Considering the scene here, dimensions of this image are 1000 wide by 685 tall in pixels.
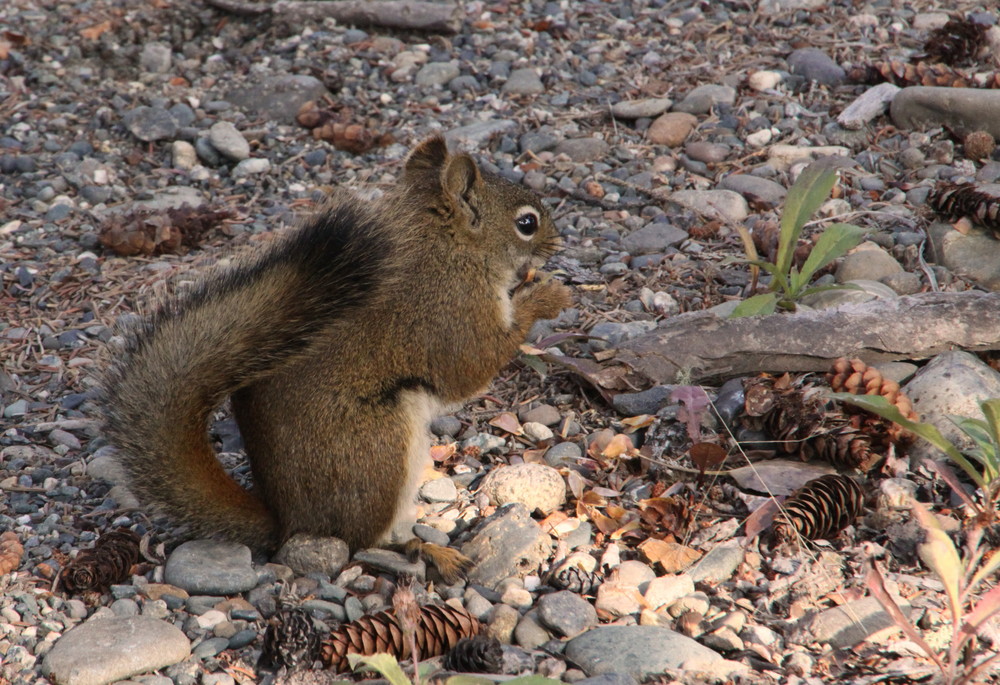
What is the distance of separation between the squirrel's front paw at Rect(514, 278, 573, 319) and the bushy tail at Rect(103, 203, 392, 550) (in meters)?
0.71

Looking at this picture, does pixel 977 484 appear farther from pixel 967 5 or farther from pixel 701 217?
pixel 967 5

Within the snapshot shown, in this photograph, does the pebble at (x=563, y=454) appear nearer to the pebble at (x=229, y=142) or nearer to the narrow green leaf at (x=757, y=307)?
the narrow green leaf at (x=757, y=307)

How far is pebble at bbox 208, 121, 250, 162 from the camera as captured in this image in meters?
4.64

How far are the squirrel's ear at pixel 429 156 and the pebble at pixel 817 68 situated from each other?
7.93ft

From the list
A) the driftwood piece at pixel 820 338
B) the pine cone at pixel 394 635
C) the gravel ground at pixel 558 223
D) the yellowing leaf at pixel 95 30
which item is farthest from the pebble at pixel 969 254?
the yellowing leaf at pixel 95 30

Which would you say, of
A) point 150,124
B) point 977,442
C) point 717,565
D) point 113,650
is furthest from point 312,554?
point 150,124

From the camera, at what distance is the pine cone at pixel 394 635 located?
2232mm

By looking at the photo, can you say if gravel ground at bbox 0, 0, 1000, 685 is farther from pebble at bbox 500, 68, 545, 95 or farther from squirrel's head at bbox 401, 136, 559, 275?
squirrel's head at bbox 401, 136, 559, 275

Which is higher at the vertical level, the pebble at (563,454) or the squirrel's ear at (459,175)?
the squirrel's ear at (459,175)

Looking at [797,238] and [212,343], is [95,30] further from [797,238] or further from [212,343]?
[797,238]

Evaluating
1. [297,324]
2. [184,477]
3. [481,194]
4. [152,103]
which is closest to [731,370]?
[481,194]

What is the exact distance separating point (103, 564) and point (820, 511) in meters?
1.77

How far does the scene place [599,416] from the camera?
3.21m

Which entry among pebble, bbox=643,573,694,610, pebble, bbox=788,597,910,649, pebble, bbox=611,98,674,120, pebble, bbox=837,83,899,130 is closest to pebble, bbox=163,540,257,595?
pebble, bbox=643,573,694,610
